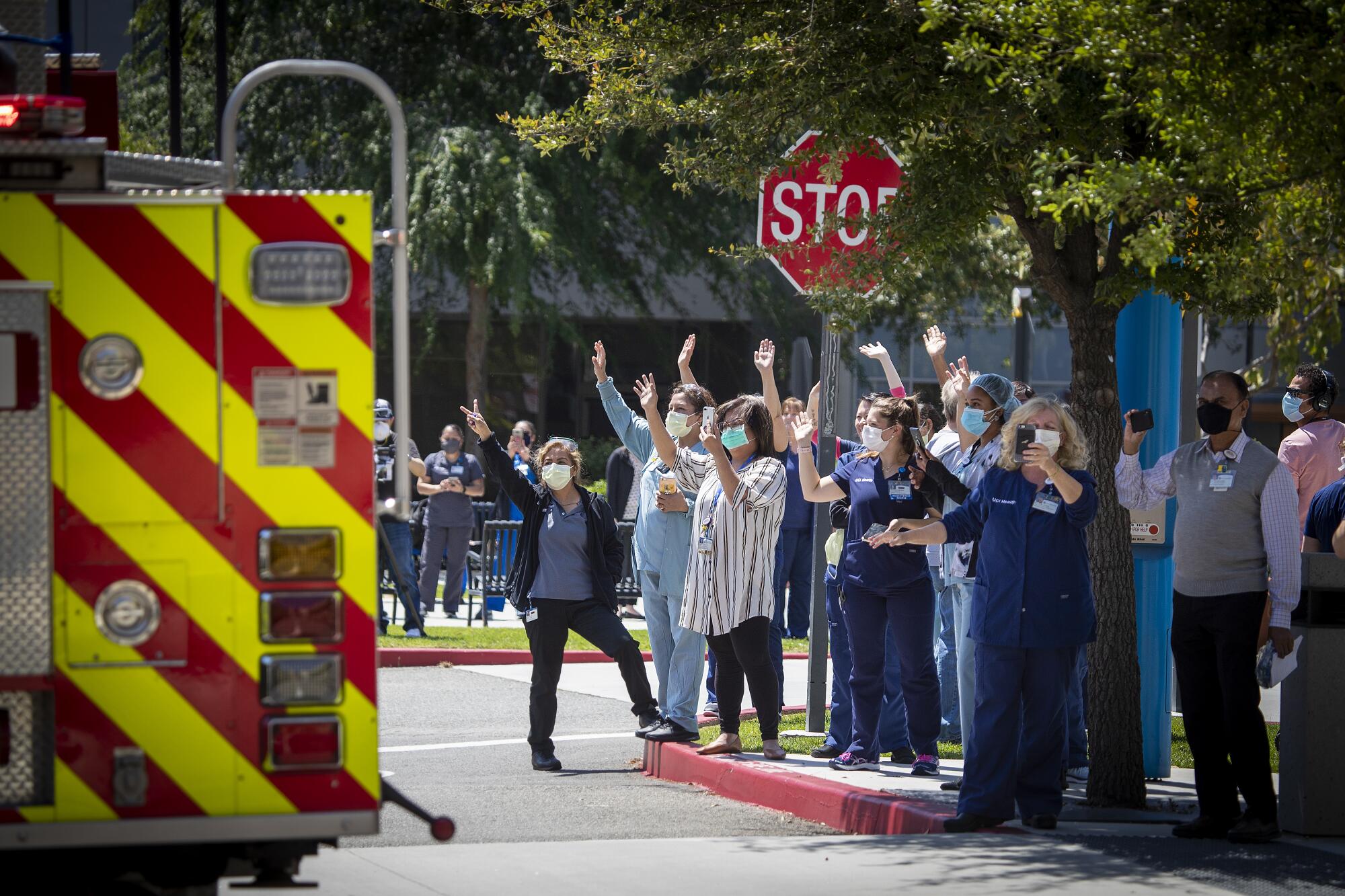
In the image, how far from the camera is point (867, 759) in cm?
947

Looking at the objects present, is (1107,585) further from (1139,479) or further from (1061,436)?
(1061,436)

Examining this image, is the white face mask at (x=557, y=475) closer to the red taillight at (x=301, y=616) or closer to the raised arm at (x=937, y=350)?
the raised arm at (x=937, y=350)

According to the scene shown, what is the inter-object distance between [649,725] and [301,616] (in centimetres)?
601

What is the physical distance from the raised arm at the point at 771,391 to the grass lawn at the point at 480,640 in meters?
4.22

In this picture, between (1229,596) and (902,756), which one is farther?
(902,756)

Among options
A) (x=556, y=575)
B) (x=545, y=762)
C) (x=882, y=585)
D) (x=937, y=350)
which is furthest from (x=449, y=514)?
(x=882, y=585)

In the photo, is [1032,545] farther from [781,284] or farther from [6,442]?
[781,284]

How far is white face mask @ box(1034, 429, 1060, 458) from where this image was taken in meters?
7.56

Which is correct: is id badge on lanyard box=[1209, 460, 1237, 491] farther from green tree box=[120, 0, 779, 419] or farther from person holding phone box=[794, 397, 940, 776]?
green tree box=[120, 0, 779, 419]

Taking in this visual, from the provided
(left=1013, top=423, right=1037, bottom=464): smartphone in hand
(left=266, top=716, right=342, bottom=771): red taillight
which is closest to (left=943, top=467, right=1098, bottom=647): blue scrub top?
(left=1013, top=423, right=1037, bottom=464): smartphone in hand

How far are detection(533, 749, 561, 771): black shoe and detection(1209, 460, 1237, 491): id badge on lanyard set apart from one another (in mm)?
4178

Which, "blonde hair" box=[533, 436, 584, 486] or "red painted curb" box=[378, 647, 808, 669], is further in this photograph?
"red painted curb" box=[378, 647, 808, 669]

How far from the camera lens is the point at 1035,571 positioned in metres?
7.69

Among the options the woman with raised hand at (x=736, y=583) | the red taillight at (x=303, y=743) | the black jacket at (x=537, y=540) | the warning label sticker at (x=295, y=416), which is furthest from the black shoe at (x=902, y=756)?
the warning label sticker at (x=295, y=416)
